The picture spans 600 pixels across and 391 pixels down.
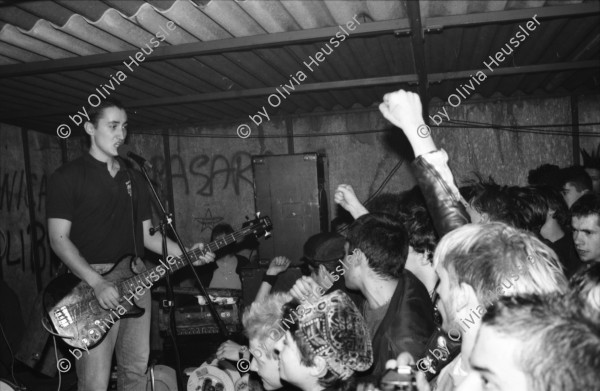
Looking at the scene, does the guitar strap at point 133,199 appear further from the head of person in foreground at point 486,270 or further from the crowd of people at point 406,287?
the head of person in foreground at point 486,270

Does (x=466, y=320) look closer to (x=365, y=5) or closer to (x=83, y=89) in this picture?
(x=365, y=5)

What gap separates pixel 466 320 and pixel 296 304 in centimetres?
89

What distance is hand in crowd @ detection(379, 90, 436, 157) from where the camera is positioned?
5.87ft

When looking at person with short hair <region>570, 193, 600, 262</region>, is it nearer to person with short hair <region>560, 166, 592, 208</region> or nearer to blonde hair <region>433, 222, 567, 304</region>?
blonde hair <region>433, 222, 567, 304</region>

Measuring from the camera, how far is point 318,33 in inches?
164

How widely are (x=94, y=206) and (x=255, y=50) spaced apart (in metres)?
2.50

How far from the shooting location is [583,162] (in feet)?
25.8

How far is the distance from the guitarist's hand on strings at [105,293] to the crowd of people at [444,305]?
114cm

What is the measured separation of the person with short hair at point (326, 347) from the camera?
1879 millimetres

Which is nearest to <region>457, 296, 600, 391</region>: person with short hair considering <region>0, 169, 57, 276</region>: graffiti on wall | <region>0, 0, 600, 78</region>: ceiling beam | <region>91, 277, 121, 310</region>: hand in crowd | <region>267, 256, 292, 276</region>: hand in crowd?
<region>91, 277, 121, 310</region>: hand in crowd

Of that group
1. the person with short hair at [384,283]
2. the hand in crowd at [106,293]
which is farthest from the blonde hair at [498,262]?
the hand in crowd at [106,293]

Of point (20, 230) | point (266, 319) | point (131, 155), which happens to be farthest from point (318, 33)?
point (20, 230)

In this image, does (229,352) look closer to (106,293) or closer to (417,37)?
(106,293)

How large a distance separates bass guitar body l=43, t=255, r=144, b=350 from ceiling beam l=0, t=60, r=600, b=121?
134 inches
